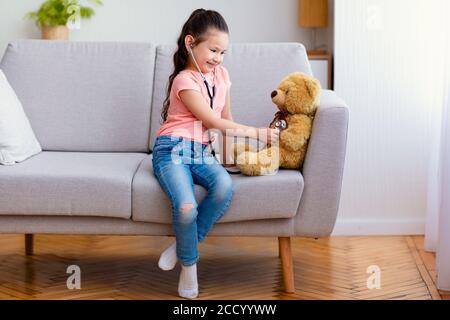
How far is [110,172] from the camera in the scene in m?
2.67

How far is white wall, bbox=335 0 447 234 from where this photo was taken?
345cm

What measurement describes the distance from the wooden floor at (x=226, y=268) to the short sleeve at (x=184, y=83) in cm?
65

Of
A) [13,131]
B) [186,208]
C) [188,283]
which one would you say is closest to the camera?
[186,208]

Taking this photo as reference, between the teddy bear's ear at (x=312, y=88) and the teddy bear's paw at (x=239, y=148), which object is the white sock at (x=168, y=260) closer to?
the teddy bear's paw at (x=239, y=148)

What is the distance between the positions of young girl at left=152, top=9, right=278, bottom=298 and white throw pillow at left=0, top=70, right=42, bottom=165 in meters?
0.47

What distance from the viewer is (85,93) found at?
125 inches

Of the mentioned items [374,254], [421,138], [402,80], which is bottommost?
[374,254]

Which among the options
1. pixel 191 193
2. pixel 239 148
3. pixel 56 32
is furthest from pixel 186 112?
pixel 56 32

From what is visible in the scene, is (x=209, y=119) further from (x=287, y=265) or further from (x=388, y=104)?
(x=388, y=104)

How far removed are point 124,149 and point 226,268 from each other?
1.91 feet

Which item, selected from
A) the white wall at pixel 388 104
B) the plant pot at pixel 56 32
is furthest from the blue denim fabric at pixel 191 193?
the plant pot at pixel 56 32
